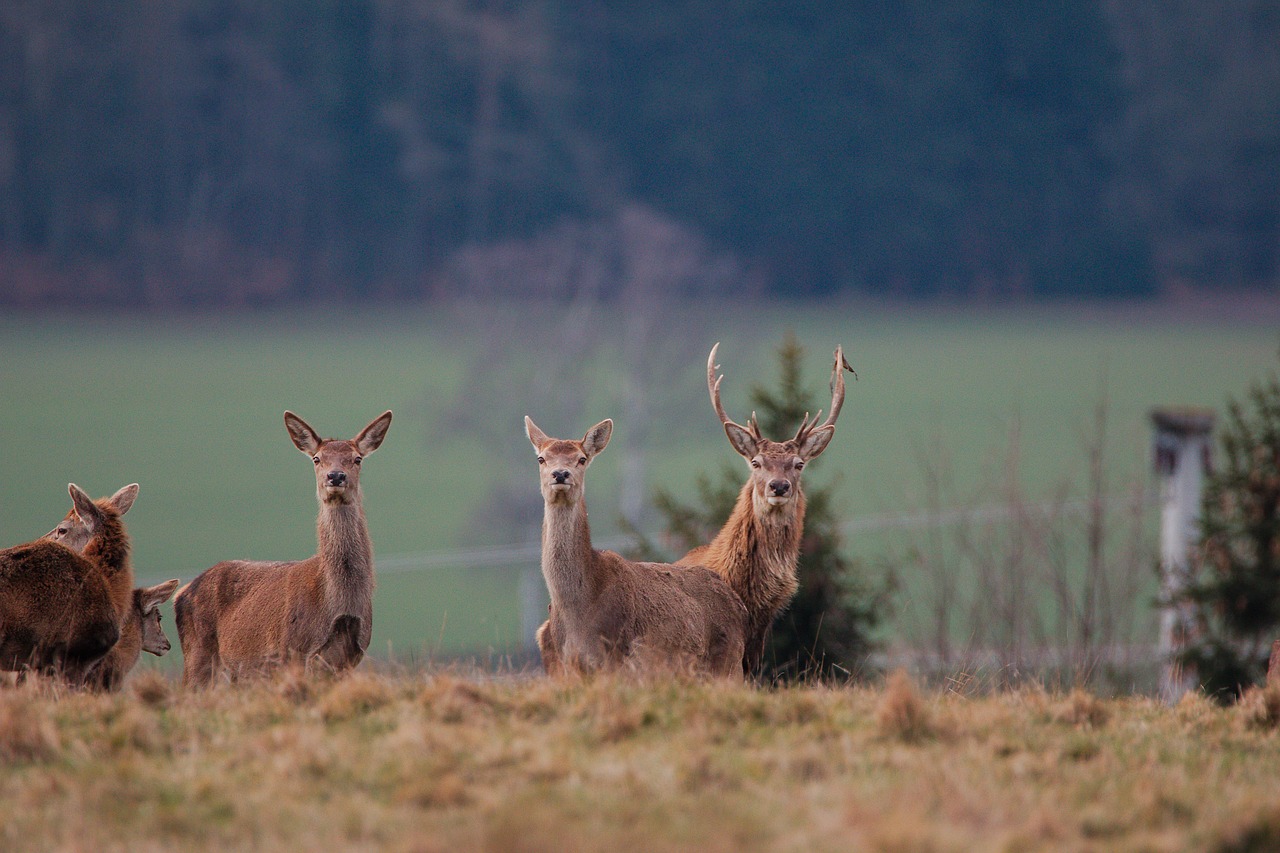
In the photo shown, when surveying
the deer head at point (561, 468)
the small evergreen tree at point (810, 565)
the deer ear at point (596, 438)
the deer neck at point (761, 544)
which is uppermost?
the deer ear at point (596, 438)

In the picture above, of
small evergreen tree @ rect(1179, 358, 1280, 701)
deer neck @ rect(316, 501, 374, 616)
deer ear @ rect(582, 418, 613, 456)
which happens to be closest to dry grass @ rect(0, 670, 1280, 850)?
deer neck @ rect(316, 501, 374, 616)

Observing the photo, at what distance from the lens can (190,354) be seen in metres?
53.4

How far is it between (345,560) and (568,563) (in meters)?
1.38

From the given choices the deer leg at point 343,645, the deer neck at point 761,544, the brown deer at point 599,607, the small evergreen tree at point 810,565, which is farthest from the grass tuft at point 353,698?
the small evergreen tree at point 810,565

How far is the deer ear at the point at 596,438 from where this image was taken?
31.1 feet

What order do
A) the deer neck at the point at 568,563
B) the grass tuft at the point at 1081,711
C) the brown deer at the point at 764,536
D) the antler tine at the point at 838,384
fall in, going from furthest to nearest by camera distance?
the antler tine at the point at 838,384
the brown deer at the point at 764,536
the deer neck at the point at 568,563
the grass tuft at the point at 1081,711

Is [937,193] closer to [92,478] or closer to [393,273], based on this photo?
[393,273]

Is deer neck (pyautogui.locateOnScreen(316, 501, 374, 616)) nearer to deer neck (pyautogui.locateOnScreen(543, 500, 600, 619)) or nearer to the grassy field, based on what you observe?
deer neck (pyautogui.locateOnScreen(543, 500, 600, 619))

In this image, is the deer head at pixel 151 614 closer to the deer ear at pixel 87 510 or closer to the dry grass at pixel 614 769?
the deer ear at pixel 87 510

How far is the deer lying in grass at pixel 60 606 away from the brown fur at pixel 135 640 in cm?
26

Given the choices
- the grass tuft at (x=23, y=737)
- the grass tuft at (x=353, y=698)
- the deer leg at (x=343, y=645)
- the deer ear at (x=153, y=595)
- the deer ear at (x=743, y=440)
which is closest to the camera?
the grass tuft at (x=23, y=737)

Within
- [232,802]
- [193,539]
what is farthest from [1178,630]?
[193,539]

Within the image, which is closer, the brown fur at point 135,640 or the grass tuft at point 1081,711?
the grass tuft at point 1081,711

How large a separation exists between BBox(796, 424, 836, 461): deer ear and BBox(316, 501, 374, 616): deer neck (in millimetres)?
3193
